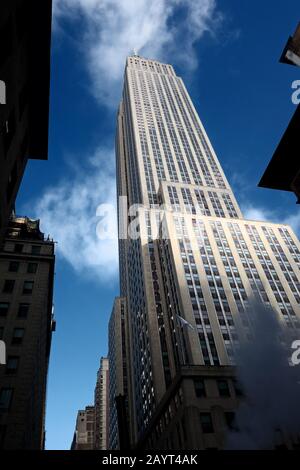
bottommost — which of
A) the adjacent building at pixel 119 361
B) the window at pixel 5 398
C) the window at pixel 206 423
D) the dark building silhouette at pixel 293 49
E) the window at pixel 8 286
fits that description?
the window at pixel 5 398

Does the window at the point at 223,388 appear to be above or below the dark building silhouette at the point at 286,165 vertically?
above

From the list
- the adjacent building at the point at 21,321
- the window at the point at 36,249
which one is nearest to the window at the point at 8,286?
the adjacent building at the point at 21,321

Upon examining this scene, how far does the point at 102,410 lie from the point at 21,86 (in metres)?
144

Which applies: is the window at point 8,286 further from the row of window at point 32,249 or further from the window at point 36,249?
the window at point 36,249

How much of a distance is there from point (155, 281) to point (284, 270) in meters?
29.4

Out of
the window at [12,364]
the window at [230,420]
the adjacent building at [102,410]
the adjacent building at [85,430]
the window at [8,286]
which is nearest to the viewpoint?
the window at [12,364]

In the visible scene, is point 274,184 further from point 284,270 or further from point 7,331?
point 284,270

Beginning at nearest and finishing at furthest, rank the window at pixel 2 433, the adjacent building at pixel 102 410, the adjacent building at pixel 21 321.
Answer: the window at pixel 2 433
the adjacent building at pixel 21 321
the adjacent building at pixel 102 410

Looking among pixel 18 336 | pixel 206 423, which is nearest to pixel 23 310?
pixel 18 336

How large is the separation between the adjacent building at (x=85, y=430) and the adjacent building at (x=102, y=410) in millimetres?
10037

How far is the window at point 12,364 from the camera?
3609 cm

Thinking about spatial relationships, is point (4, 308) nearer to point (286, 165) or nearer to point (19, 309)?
point (19, 309)

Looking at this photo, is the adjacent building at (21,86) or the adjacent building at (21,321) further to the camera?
the adjacent building at (21,321)

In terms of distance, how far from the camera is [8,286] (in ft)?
145
